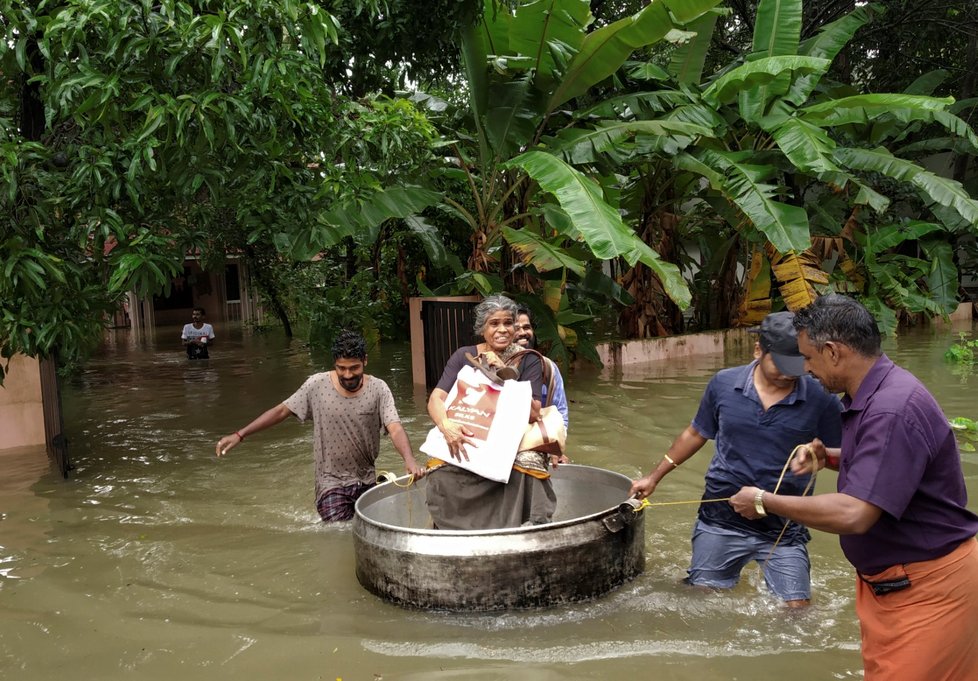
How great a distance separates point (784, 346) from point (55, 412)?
6.72 meters

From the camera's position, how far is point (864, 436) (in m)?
2.75

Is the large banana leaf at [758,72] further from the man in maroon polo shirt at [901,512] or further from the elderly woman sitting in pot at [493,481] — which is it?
the man in maroon polo shirt at [901,512]

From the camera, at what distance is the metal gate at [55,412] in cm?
790

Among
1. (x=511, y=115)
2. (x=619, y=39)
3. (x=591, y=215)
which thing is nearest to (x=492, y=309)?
(x=591, y=215)

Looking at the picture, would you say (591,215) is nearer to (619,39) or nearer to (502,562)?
(619,39)

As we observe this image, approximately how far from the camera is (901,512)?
8.82 feet

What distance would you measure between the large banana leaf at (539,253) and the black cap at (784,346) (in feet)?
20.0

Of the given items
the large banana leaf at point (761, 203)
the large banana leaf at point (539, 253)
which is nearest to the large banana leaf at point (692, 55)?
the large banana leaf at point (761, 203)

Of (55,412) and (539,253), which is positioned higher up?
(539,253)

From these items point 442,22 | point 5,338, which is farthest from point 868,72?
point 5,338

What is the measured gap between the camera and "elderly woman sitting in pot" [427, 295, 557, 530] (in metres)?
4.64

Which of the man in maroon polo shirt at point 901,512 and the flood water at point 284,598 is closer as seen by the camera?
the man in maroon polo shirt at point 901,512

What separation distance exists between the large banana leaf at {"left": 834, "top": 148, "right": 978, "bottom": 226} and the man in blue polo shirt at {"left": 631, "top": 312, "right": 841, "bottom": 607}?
32.2ft

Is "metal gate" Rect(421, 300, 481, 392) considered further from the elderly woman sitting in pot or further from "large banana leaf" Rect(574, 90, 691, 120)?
the elderly woman sitting in pot
